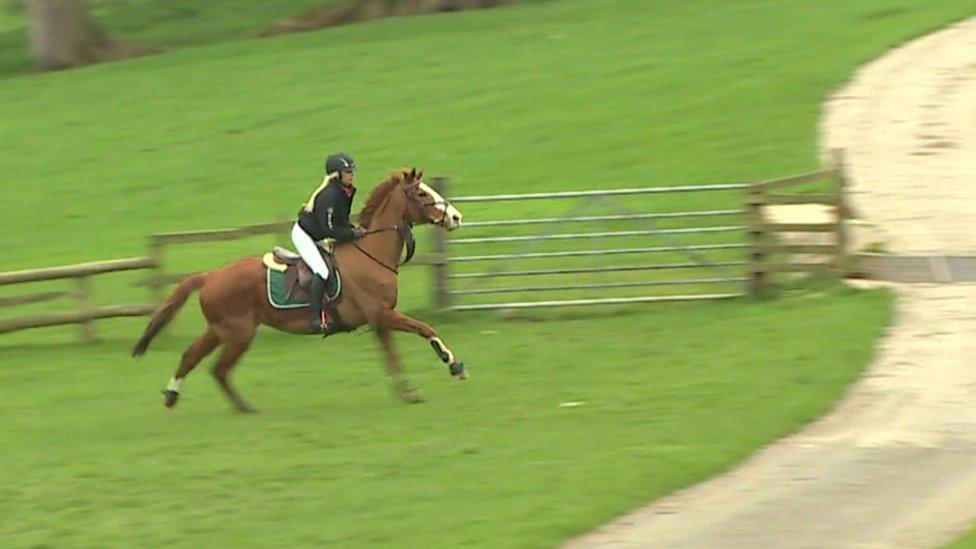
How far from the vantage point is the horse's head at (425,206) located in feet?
53.0

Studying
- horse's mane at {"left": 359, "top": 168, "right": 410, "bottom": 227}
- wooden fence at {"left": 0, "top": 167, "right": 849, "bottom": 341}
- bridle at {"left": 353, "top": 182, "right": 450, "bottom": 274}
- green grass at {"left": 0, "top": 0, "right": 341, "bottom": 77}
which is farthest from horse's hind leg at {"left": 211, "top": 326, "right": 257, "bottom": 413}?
green grass at {"left": 0, "top": 0, "right": 341, "bottom": 77}

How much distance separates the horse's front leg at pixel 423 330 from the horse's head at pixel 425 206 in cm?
86

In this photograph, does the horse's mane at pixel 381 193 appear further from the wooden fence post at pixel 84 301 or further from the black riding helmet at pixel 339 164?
the wooden fence post at pixel 84 301

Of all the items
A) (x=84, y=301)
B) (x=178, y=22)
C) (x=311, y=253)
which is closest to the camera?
(x=311, y=253)

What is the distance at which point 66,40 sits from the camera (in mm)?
44531

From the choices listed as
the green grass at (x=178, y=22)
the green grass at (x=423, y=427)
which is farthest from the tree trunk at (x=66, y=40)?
the green grass at (x=423, y=427)

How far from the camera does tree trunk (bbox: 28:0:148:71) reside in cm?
4359

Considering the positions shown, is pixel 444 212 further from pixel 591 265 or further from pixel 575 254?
pixel 591 265

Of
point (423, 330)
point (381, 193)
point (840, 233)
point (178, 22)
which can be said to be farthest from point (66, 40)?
point (423, 330)

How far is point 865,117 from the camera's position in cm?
3055

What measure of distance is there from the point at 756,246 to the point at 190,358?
7216 millimetres

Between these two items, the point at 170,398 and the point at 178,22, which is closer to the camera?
the point at 170,398

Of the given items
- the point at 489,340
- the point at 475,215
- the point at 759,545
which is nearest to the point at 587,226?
the point at 475,215

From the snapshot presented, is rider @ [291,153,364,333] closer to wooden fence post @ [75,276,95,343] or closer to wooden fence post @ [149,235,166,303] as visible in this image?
wooden fence post @ [149,235,166,303]
